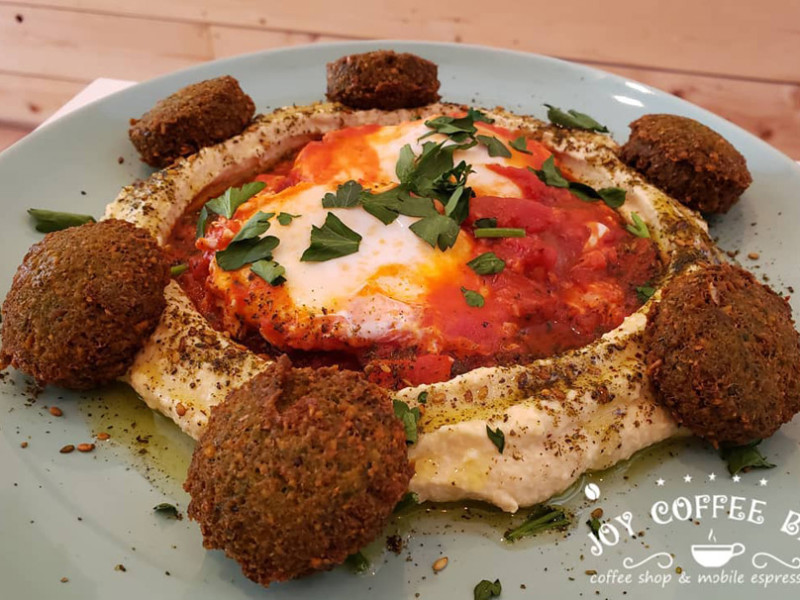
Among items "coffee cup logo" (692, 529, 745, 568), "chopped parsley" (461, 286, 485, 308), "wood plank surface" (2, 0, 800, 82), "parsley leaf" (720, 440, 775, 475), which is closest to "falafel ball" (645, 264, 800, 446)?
"parsley leaf" (720, 440, 775, 475)

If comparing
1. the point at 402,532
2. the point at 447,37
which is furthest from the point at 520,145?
the point at 447,37

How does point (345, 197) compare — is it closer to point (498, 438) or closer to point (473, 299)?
point (473, 299)

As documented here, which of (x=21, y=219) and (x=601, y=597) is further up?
(x=21, y=219)

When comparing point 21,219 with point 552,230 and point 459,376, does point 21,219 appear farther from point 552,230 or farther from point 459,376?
point 552,230

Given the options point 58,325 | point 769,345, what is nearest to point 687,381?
point 769,345

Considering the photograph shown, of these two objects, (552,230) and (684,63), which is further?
(684,63)

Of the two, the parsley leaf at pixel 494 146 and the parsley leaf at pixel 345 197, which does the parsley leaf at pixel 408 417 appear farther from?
the parsley leaf at pixel 494 146
